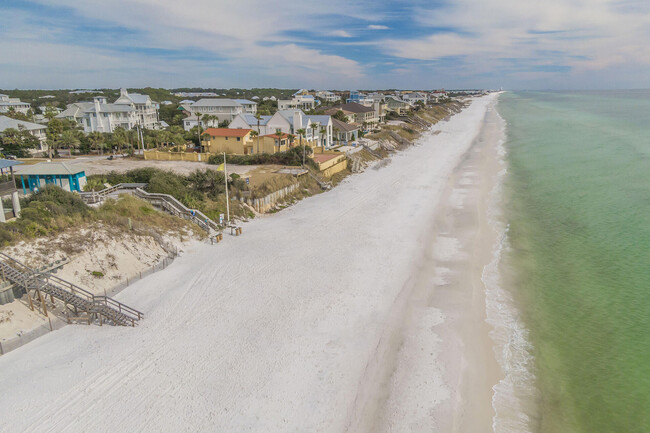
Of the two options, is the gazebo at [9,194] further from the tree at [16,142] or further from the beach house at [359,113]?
the beach house at [359,113]

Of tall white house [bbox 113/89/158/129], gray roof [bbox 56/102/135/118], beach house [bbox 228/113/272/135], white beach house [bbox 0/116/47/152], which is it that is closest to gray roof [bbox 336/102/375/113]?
beach house [bbox 228/113/272/135]

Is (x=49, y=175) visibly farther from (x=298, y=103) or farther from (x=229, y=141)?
(x=298, y=103)

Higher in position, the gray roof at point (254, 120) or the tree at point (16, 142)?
the gray roof at point (254, 120)

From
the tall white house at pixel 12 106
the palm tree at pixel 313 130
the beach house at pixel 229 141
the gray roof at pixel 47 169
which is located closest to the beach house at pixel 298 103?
the palm tree at pixel 313 130

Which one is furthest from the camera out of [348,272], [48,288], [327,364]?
[348,272]

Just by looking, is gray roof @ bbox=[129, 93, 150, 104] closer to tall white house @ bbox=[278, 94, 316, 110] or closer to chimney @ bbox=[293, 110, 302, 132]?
chimney @ bbox=[293, 110, 302, 132]

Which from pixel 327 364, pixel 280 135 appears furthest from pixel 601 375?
pixel 280 135

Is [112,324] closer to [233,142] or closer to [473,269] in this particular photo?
[473,269]
